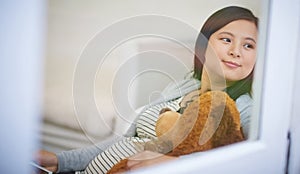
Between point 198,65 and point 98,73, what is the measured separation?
40 cm

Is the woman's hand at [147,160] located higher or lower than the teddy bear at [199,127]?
lower

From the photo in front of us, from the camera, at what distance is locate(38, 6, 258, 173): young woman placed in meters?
1.15

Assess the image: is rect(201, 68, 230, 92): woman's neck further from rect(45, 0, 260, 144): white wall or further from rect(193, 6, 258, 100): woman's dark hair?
rect(45, 0, 260, 144): white wall

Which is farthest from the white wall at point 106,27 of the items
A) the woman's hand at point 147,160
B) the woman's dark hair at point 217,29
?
the woman's hand at point 147,160

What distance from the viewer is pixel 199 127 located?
115 cm

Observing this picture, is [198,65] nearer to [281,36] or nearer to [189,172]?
[281,36]

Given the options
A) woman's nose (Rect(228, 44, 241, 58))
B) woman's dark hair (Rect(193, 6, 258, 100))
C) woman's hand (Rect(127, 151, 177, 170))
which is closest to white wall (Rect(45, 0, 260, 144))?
woman's dark hair (Rect(193, 6, 258, 100))

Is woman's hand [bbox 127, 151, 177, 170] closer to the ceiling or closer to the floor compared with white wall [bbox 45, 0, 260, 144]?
closer to the floor

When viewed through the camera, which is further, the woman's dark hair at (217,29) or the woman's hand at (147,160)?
the woman's dark hair at (217,29)

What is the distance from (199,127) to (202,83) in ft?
0.71

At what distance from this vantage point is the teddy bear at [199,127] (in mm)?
997

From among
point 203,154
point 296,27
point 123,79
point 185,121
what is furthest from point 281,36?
point 123,79

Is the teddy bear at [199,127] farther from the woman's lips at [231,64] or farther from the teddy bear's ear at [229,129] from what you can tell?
the woman's lips at [231,64]

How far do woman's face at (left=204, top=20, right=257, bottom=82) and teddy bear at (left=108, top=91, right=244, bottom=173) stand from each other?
10 centimetres
